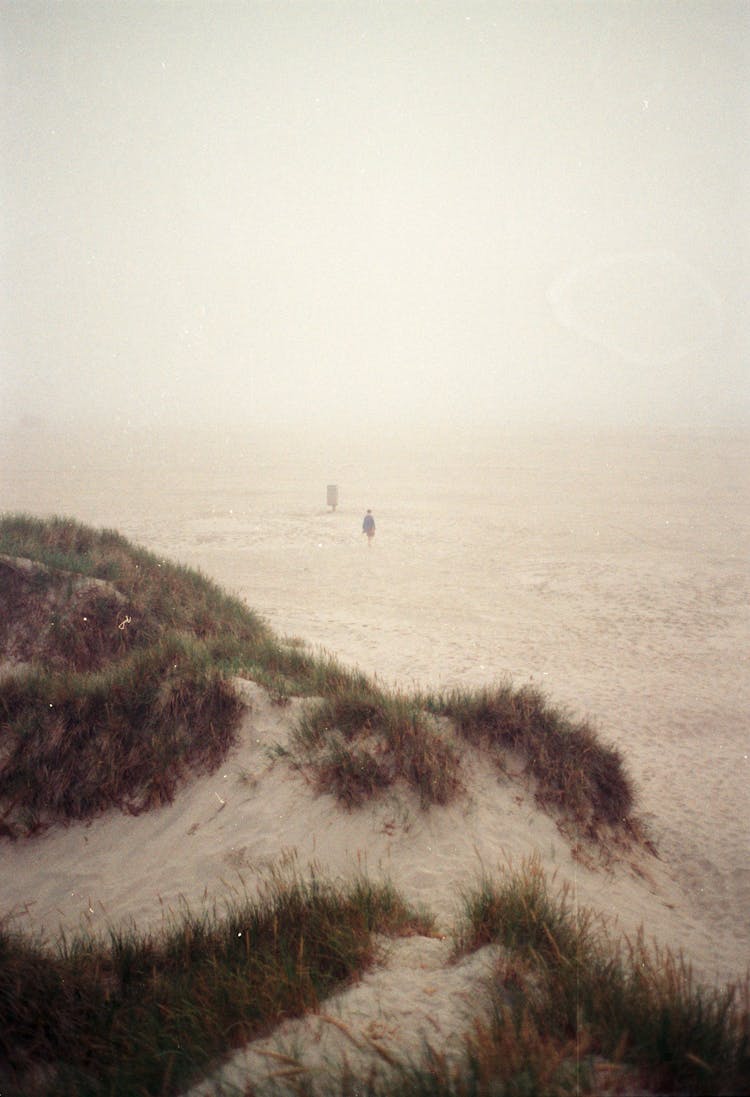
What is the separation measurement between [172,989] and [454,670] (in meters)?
8.27

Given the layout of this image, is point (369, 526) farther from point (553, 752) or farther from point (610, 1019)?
point (610, 1019)

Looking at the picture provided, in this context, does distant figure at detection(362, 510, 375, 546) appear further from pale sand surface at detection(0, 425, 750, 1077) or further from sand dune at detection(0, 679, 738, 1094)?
sand dune at detection(0, 679, 738, 1094)

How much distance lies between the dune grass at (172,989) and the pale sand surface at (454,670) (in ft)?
0.63

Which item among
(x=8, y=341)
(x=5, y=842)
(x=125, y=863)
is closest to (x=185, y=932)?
(x=125, y=863)

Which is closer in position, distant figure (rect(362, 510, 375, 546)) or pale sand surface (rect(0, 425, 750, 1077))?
pale sand surface (rect(0, 425, 750, 1077))

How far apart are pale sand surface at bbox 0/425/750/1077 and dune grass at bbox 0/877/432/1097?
19 cm

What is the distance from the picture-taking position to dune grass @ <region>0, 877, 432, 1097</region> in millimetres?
2539

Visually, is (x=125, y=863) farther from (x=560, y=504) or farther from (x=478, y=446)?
(x=478, y=446)

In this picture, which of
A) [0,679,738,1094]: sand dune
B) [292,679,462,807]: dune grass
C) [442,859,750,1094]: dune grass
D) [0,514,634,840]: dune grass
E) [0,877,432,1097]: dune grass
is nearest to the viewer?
[442,859,750,1094]: dune grass

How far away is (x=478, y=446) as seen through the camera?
178 ft

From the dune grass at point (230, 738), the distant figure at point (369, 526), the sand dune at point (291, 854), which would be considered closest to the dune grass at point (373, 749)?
the dune grass at point (230, 738)

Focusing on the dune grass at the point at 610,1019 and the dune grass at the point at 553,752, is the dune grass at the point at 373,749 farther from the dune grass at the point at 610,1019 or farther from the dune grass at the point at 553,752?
the dune grass at the point at 610,1019

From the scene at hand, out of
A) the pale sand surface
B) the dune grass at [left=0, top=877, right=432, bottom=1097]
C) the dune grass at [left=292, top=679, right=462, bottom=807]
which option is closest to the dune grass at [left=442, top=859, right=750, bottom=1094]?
the pale sand surface

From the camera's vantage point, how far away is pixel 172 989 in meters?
2.91
